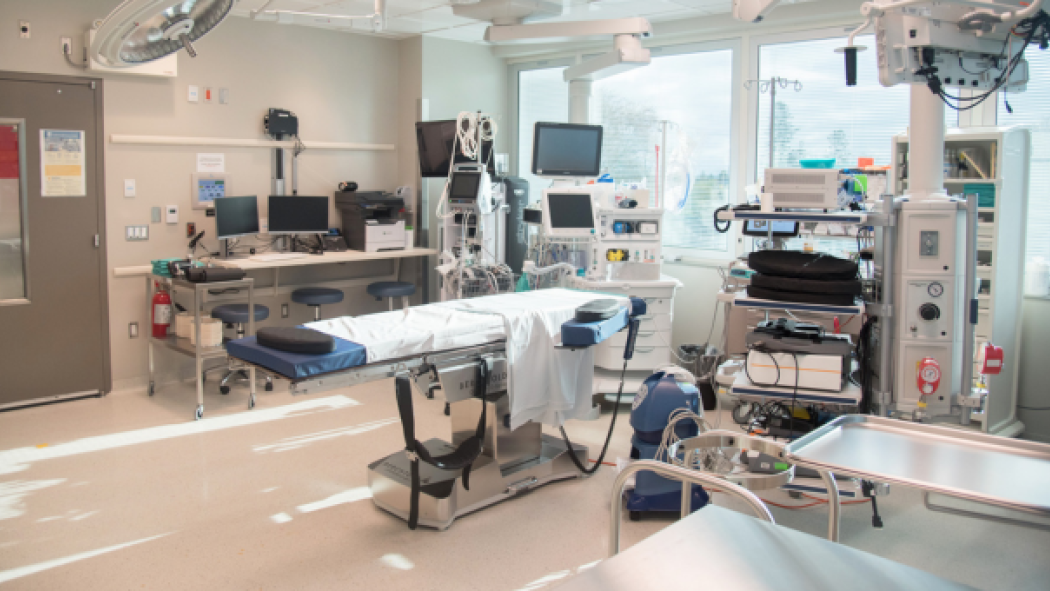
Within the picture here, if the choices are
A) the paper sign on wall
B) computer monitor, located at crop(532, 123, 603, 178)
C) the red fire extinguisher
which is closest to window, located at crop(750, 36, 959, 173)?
computer monitor, located at crop(532, 123, 603, 178)

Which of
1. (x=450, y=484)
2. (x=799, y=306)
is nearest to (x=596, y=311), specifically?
(x=799, y=306)

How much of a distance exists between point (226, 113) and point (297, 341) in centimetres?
386

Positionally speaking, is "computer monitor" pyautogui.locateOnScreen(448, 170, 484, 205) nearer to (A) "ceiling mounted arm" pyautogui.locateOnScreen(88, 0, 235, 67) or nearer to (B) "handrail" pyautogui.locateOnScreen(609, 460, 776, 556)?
→ (A) "ceiling mounted arm" pyautogui.locateOnScreen(88, 0, 235, 67)

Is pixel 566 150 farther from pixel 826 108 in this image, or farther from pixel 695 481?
pixel 695 481

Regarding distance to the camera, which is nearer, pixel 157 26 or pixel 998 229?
pixel 157 26

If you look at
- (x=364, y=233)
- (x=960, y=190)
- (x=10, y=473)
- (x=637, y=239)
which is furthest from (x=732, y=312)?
(x=10, y=473)

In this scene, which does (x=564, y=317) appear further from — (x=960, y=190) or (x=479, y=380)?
(x=960, y=190)

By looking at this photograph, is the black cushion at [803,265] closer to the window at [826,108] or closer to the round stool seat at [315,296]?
the window at [826,108]

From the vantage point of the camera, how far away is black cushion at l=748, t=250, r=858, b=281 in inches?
138

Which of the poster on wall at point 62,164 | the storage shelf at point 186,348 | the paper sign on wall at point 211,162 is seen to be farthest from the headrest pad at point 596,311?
the poster on wall at point 62,164

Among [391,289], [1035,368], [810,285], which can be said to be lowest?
[1035,368]

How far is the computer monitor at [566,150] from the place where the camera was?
5.47 m

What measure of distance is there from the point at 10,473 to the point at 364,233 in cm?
302

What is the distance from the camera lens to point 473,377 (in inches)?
142
